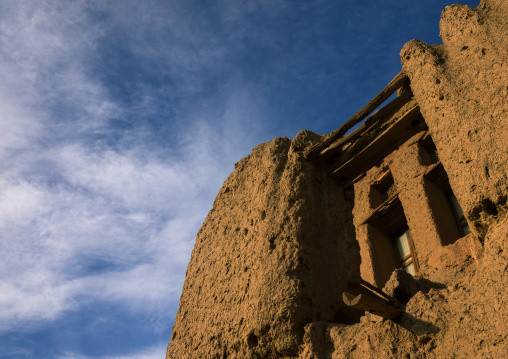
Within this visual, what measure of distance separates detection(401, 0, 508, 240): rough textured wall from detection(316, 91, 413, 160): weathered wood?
2.28 ft

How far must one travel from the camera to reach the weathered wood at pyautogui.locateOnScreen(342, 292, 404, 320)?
11.6ft

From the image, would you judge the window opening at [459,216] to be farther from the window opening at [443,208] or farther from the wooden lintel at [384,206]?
the wooden lintel at [384,206]

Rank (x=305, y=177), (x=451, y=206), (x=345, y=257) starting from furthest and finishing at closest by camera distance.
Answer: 1. (x=451, y=206)
2. (x=305, y=177)
3. (x=345, y=257)

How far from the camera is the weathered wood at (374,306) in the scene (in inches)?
140

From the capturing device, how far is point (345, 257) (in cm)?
495

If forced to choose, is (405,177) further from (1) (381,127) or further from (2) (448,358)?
(2) (448,358)

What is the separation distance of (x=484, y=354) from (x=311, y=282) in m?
1.77

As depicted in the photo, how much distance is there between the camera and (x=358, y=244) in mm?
5398

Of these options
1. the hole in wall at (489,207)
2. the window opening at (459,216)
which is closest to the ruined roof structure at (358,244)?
the hole in wall at (489,207)

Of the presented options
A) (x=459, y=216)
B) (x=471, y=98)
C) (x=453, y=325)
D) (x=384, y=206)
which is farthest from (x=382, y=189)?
(x=453, y=325)

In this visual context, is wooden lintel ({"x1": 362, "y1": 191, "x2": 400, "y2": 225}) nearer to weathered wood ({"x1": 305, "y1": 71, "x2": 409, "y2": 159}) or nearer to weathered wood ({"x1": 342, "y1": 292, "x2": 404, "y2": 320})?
weathered wood ({"x1": 305, "y1": 71, "x2": 409, "y2": 159})

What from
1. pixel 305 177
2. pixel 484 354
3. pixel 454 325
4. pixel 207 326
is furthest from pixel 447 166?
pixel 207 326

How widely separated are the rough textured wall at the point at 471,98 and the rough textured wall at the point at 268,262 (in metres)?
1.54

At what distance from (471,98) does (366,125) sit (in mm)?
1854
